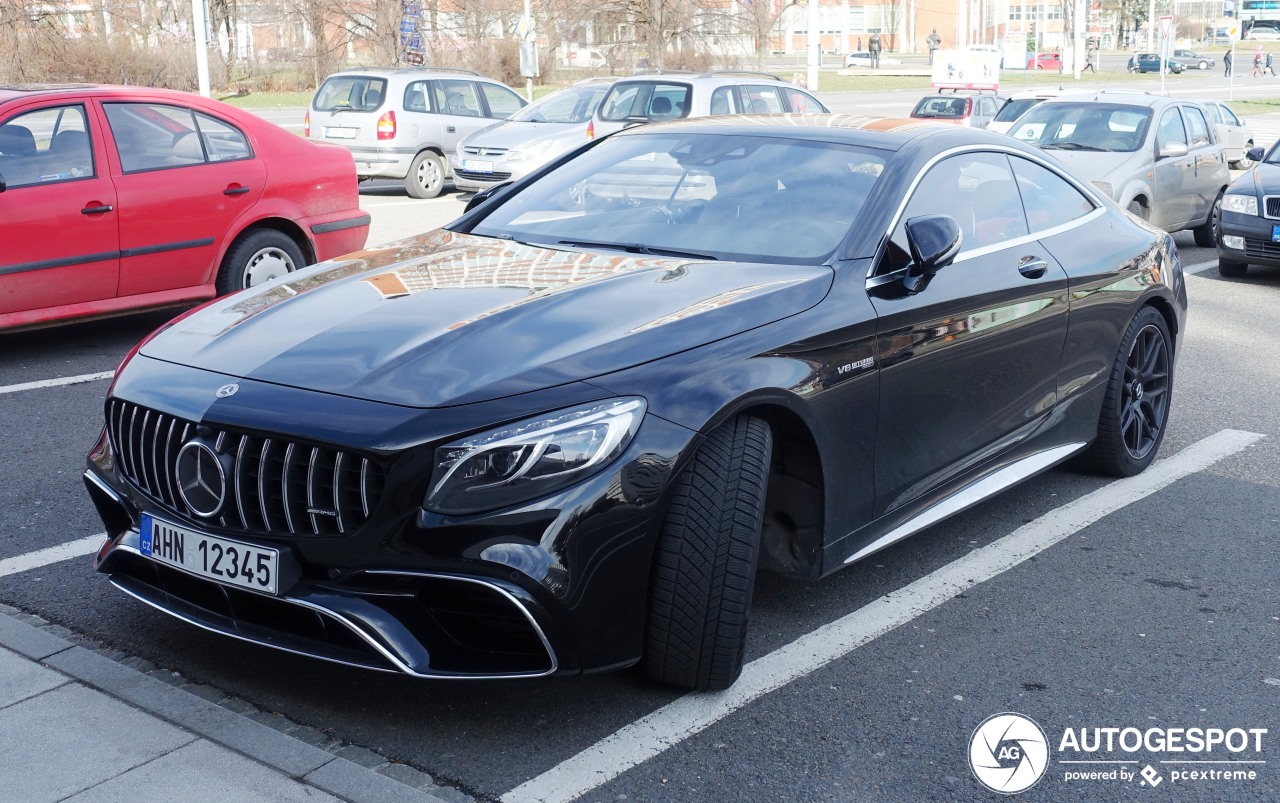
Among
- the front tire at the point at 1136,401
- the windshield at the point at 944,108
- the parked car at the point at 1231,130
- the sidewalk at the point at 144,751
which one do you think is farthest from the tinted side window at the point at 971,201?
the windshield at the point at 944,108

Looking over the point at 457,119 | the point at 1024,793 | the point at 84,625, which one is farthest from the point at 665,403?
the point at 457,119

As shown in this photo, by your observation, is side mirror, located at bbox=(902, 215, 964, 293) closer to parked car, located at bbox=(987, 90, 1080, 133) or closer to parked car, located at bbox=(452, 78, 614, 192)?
parked car, located at bbox=(452, 78, 614, 192)

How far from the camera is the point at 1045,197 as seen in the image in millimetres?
5242

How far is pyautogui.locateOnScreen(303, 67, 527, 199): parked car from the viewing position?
55.9ft

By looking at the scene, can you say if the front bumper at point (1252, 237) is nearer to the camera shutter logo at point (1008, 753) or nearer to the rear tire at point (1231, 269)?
the rear tire at point (1231, 269)

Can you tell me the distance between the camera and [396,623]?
311cm

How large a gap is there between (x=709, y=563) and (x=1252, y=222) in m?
9.68

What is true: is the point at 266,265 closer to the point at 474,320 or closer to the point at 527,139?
the point at 474,320

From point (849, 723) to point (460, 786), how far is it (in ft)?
3.40

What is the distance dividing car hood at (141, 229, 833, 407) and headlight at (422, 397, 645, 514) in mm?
117

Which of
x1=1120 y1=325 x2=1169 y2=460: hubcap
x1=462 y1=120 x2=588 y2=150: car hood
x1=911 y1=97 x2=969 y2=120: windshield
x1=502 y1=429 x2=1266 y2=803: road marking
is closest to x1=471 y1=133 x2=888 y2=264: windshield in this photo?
x1=502 y1=429 x2=1266 y2=803: road marking

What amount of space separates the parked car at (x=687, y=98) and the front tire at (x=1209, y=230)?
14.9 ft

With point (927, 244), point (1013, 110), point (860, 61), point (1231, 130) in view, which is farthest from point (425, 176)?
point (860, 61)

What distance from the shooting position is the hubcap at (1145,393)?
5.67 metres
